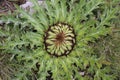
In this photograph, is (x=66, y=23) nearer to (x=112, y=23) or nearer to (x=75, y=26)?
(x=75, y=26)

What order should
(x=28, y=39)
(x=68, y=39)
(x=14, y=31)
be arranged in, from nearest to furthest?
(x=68, y=39), (x=28, y=39), (x=14, y=31)

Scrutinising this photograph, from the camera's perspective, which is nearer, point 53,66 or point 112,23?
point 53,66

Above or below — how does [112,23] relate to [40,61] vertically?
above

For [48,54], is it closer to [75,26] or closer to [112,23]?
[75,26]

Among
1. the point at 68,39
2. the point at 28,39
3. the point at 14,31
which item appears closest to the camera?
the point at 68,39

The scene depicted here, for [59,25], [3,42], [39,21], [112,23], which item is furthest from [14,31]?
[112,23]

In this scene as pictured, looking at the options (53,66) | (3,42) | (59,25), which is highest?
(59,25)
